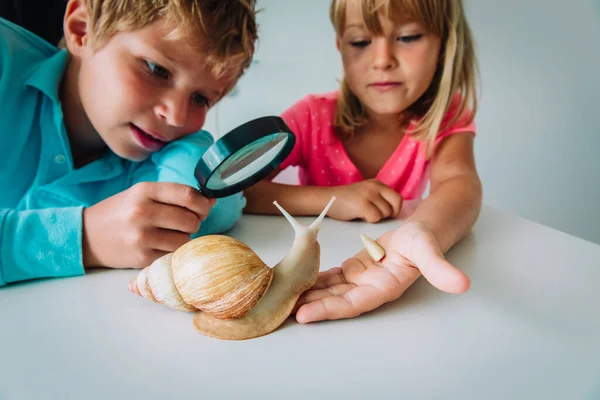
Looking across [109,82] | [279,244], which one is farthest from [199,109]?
[279,244]

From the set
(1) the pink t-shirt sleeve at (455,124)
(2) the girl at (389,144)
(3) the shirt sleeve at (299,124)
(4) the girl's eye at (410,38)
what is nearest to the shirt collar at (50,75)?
(2) the girl at (389,144)

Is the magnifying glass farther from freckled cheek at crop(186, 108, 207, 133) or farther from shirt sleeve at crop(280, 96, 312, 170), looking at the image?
shirt sleeve at crop(280, 96, 312, 170)

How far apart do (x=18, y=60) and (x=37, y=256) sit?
39 cm

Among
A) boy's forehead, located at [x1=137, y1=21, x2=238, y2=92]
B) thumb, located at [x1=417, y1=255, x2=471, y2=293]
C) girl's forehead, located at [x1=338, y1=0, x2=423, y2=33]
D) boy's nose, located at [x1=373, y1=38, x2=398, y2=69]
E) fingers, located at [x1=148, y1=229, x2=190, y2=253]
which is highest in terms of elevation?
girl's forehead, located at [x1=338, y1=0, x2=423, y2=33]

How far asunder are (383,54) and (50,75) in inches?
22.2

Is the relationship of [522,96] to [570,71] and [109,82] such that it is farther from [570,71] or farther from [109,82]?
[109,82]

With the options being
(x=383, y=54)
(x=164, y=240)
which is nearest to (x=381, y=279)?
(x=164, y=240)

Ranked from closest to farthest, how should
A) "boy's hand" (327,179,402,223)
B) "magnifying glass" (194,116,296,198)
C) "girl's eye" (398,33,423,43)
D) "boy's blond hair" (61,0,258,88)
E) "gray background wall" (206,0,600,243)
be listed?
Answer: 1. "magnifying glass" (194,116,296,198)
2. "boy's blond hair" (61,0,258,88)
3. "boy's hand" (327,179,402,223)
4. "girl's eye" (398,33,423,43)
5. "gray background wall" (206,0,600,243)

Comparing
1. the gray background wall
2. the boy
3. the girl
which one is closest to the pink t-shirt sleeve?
the girl

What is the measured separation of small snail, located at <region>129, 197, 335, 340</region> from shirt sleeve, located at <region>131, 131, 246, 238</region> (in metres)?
0.24

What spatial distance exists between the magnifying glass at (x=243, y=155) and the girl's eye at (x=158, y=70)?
0.23m

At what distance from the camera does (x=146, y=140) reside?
725 mm

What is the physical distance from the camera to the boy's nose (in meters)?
0.84

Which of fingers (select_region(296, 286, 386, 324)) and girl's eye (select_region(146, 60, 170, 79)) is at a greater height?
girl's eye (select_region(146, 60, 170, 79))
